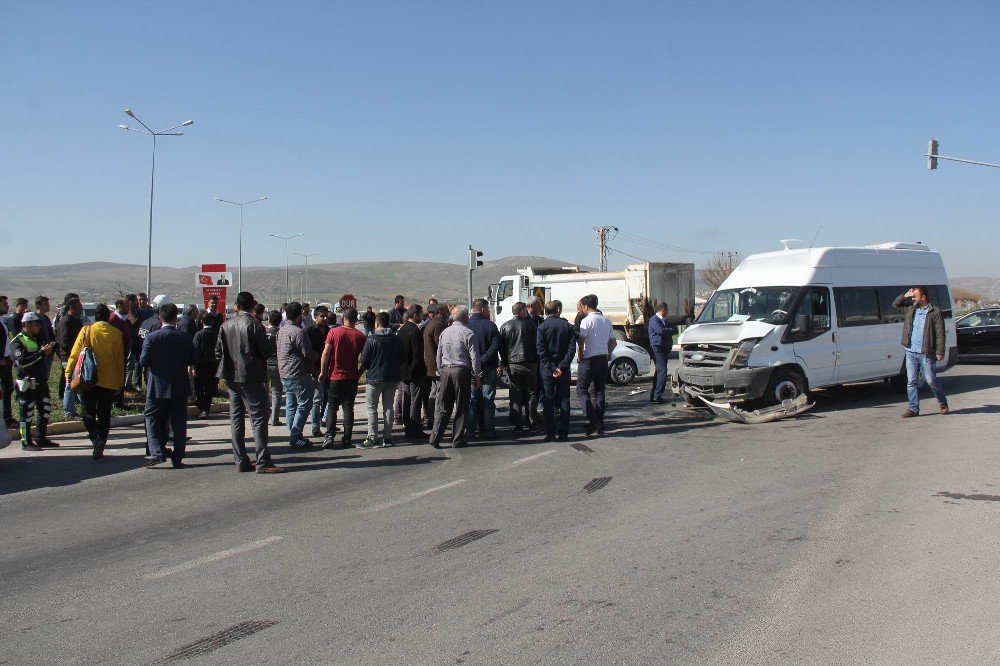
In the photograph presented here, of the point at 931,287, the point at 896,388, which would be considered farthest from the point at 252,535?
the point at 931,287

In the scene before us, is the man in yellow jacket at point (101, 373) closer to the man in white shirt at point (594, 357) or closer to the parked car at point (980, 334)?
the man in white shirt at point (594, 357)

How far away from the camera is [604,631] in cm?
429

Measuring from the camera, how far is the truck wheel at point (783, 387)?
1240 centimetres

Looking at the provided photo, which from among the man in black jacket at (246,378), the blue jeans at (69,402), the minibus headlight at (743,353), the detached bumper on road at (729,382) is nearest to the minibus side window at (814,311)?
the minibus headlight at (743,353)

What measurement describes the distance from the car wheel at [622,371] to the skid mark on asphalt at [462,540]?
1233cm

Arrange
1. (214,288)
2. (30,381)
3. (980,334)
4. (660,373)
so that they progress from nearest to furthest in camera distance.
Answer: (30,381) < (660,373) < (214,288) < (980,334)

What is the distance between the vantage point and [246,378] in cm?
874

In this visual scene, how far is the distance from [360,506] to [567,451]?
3.48m

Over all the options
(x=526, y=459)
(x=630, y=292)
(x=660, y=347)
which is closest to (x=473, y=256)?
(x=630, y=292)

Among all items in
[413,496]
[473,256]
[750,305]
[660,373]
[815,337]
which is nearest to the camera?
[413,496]

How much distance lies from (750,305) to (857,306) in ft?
6.89

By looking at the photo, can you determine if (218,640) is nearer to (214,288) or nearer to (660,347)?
(660,347)

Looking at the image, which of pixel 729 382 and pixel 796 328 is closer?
pixel 729 382

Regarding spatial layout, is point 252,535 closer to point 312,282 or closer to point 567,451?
point 567,451
